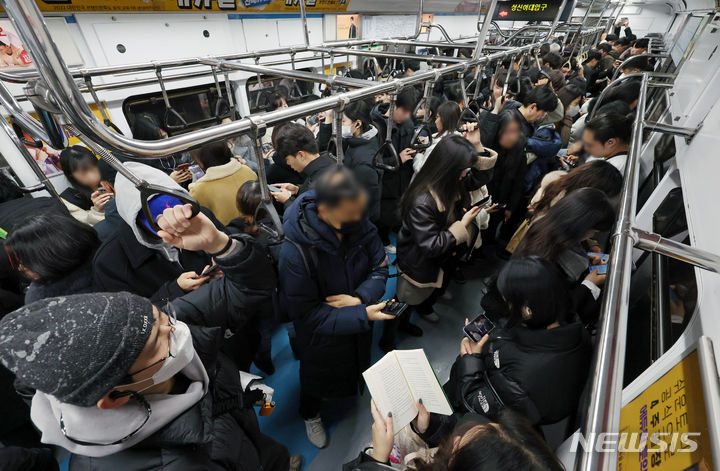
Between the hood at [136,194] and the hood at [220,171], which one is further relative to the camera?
the hood at [220,171]

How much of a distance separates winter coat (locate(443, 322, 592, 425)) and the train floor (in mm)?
1240

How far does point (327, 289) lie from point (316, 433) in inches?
48.7

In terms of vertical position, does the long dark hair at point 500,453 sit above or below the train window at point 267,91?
above

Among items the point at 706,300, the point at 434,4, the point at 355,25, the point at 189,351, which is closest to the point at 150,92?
the point at 189,351

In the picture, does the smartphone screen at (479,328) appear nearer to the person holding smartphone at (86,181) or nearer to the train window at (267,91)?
the person holding smartphone at (86,181)

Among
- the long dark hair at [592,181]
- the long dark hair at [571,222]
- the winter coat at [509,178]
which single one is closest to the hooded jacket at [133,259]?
the long dark hair at [571,222]

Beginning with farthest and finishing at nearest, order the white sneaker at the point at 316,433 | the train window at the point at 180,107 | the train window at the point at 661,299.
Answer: the train window at the point at 180,107
the white sneaker at the point at 316,433
the train window at the point at 661,299

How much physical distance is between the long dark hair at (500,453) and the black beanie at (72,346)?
0.93 metres

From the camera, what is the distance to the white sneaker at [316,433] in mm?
2184

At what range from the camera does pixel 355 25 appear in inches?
266


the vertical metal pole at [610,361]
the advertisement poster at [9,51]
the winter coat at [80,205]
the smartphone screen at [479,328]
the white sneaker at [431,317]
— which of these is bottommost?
the white sneaker at [431,317]

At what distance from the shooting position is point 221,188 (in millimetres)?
2303

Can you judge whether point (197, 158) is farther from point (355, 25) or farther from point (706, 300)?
point (355, 25)

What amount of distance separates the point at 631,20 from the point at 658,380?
81.7 feet
